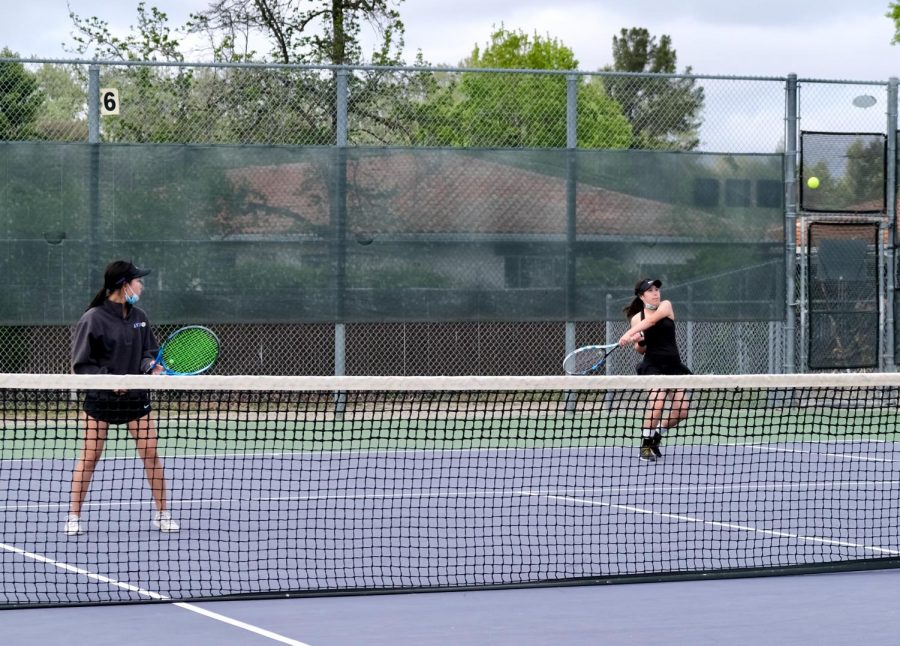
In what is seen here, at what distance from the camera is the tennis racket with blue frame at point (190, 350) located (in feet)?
30.9

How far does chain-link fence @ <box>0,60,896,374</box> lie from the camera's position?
11.8 meters

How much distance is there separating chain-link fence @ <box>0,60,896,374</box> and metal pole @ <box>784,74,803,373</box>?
21 mm

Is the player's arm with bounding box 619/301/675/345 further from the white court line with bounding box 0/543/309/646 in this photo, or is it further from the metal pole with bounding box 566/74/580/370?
the white court line with bounding box 0/543/309/646

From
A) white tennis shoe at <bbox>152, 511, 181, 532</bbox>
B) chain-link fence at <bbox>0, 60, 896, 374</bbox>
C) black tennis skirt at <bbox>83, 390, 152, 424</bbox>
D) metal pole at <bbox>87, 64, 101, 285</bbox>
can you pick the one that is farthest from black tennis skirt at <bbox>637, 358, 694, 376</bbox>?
metal pole at <bbox>87, 64, 101, 285</bbox>

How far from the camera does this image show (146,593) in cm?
524

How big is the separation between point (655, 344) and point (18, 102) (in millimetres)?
5671

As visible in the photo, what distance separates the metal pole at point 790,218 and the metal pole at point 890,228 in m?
0.85

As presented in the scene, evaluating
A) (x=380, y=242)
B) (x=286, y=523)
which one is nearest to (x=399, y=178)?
(x=380, y=242)

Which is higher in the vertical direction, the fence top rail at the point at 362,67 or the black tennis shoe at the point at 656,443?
the fence top rail at the point at 362,67

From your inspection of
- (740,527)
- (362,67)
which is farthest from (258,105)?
(740,527)

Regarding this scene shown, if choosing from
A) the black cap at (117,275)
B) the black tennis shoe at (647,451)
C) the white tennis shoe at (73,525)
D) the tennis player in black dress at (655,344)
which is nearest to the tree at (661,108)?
the tennis player in black dress at (655,344)

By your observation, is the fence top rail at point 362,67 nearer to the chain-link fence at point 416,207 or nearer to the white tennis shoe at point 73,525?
the chain-link fence at point 416,207

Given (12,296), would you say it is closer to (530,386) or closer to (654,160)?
(654,160)

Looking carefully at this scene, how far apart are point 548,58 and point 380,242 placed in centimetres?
2815
